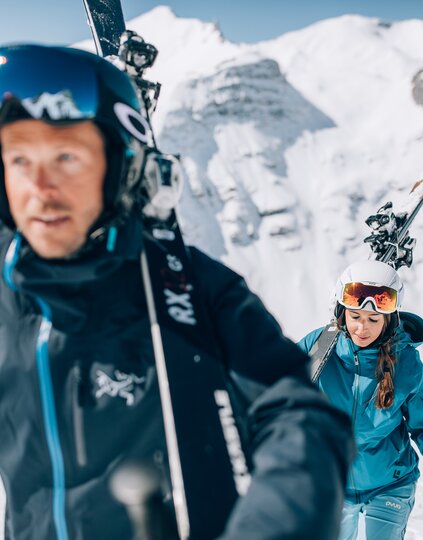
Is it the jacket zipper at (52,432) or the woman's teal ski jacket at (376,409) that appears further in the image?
the woman's teal ski jacket at (376,409)

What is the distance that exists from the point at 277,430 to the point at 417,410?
3.14 metres

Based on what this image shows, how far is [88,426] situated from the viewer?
1.20 metres

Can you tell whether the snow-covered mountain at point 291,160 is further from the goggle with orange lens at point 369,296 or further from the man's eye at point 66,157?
the man's eye at point 66,157

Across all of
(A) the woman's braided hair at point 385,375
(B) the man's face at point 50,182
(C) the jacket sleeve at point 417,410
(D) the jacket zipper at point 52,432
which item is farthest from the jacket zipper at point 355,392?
(B) the man's face at point 50,182

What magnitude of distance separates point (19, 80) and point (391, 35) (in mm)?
70241

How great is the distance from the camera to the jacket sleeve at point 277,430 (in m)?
0.94

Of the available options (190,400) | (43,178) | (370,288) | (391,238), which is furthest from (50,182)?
(391,238)

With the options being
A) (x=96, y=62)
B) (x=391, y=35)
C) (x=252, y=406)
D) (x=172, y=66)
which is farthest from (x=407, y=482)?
→ (x=391, y=35)

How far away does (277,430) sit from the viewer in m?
1.08

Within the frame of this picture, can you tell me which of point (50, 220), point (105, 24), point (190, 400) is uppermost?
point (105, 24)

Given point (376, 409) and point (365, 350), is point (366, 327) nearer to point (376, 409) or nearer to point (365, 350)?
point (365, 350)

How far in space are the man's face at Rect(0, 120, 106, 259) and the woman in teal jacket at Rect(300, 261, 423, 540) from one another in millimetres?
2973

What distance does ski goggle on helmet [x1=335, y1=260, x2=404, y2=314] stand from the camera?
417 cm

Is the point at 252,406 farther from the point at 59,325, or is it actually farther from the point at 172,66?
the point at 172,66
